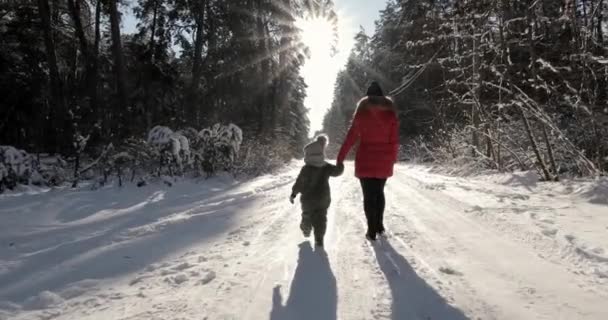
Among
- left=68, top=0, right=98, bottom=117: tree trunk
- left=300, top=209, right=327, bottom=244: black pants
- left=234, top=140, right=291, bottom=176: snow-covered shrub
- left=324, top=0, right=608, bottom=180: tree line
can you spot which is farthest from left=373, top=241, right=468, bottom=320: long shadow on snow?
left=68, top=0, right=98, bottom=117: tree trunk

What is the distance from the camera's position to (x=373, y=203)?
4414 mm

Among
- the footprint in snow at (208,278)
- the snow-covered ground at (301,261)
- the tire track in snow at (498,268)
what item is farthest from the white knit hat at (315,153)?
the footprint in snow at (208,278)

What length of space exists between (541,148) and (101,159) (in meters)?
9.46

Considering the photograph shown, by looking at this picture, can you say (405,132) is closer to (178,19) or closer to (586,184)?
(178,19)

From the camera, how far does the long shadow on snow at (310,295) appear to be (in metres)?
2.56

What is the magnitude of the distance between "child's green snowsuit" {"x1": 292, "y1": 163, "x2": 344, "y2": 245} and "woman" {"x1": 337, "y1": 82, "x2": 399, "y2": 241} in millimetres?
231

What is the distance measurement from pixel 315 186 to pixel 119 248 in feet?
7.14

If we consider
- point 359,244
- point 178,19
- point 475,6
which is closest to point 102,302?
point 359,244

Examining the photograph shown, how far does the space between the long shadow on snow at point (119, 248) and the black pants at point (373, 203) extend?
1.88 meters

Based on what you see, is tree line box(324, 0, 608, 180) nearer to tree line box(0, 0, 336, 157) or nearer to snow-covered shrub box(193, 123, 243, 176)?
snow-covered shrub box(193, 123, 243, 176)

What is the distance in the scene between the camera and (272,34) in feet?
61.3

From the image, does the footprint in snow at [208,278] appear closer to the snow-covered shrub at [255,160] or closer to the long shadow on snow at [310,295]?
the long shadow on snow at [310,295]

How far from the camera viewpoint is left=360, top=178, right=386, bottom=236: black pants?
4.37 m

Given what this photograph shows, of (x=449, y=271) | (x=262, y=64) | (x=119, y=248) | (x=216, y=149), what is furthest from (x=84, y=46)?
(x=449, y=271)
